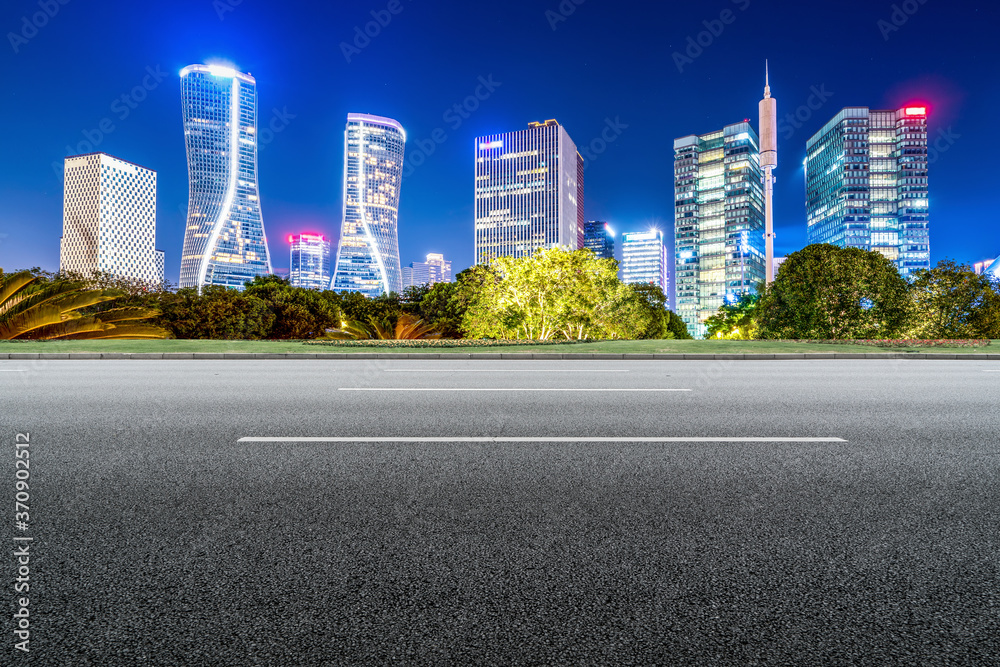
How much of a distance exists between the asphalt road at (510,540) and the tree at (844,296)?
71.5ft

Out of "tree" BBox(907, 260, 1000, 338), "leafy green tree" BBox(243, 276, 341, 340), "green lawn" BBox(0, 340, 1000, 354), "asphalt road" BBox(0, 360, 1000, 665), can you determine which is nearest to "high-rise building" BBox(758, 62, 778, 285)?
"tree" BBox(907, 260, 1000, 338)

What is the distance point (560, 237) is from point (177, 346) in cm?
18675

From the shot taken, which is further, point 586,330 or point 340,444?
point 586,330

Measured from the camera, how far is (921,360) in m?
14.9

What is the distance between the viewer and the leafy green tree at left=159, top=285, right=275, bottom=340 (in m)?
34.0

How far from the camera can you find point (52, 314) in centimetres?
1938

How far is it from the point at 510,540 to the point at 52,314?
74.3 feet

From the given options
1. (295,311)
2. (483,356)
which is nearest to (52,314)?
(483,356)

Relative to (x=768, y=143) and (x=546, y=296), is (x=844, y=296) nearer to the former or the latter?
(x=546, y=296)

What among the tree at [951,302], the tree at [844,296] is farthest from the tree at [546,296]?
the tree at [951,302]

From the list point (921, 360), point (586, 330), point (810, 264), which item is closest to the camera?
point (921, 360)

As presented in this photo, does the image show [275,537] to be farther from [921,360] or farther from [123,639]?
[921,360]

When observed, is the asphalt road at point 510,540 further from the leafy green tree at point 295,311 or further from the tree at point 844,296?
the leafy green tree at point 295,311

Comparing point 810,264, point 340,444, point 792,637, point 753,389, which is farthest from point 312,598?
point 810,264
